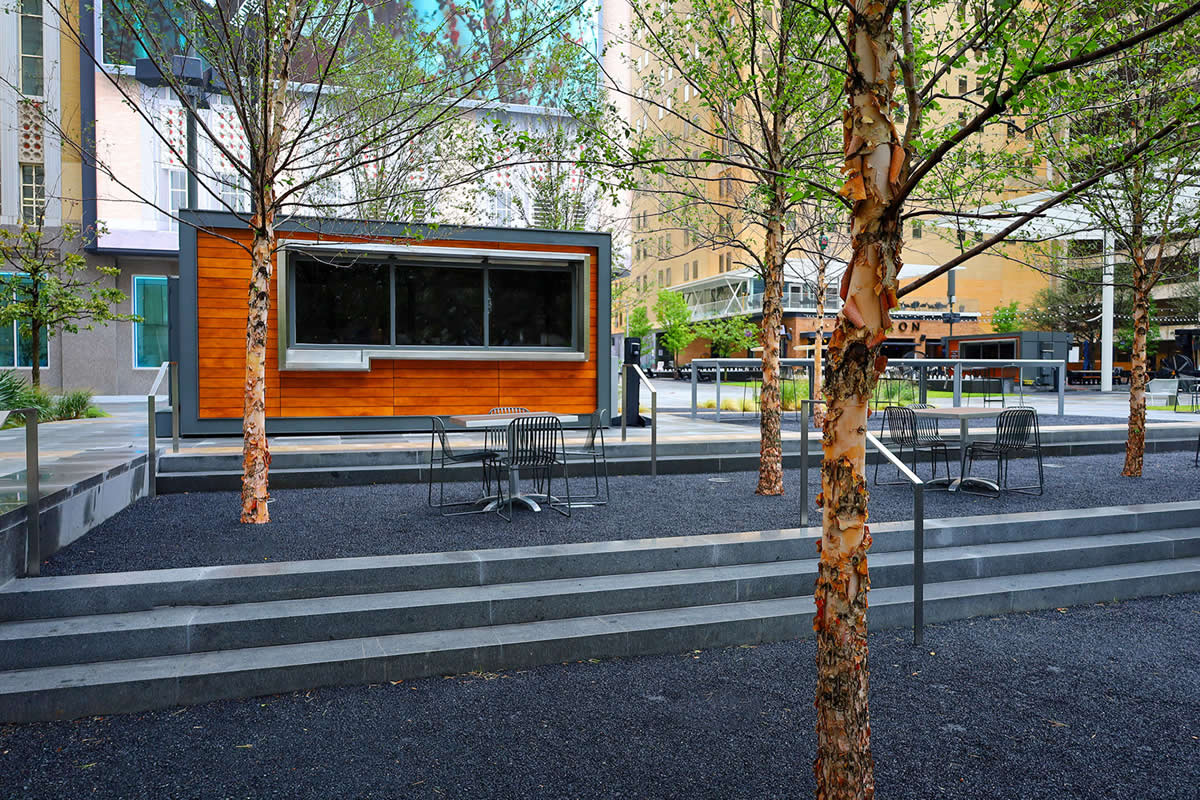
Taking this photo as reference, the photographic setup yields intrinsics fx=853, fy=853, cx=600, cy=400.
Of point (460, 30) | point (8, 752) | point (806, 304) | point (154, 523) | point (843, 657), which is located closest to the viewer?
point (843, 657)

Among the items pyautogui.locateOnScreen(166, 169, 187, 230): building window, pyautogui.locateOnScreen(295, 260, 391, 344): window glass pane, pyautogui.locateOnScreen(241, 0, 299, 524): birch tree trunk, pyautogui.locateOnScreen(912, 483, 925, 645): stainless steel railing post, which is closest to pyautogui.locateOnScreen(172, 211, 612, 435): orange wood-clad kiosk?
pyautogui.locateOnScreen(295, 260, 391, 344): window glass pane

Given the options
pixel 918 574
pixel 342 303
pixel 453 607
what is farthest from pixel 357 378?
pixel 918 574

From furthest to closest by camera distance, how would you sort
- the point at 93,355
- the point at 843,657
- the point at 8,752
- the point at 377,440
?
the point at 93,355
the point at 377,440
the point at 8,752
the point at 843,657

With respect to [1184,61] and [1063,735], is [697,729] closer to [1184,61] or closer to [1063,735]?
[1063,735]

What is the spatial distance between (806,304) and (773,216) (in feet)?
163

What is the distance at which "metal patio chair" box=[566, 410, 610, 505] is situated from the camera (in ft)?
29.9

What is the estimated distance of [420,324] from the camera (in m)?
13.4

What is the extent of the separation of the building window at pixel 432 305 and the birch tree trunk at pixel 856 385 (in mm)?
11113

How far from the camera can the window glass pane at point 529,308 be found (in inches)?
544

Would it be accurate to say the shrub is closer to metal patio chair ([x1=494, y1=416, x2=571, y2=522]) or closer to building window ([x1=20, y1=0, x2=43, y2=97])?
metal patio chair ([x1=494, y1=416, x2=571, y2=522])

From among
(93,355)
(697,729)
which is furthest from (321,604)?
(93,355)

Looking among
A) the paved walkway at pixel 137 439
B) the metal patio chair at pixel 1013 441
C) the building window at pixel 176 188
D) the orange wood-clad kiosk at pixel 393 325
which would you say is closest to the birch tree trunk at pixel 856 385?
the paved walkway at pixel 137 439

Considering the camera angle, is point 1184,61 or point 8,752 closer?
point 8,752

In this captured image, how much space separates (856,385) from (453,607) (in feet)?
11.3
